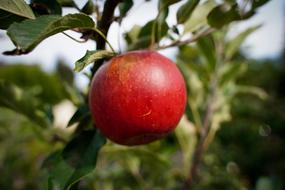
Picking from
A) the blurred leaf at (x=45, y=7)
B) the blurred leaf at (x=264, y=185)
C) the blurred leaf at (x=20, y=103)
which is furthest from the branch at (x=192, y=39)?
the blurred leaf at (x=264, y=185)

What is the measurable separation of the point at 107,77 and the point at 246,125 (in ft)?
9.56

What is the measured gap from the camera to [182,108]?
0.78 m

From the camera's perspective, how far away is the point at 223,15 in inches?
34.0

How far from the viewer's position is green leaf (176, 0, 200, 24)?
849mm

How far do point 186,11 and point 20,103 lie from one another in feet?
1.48


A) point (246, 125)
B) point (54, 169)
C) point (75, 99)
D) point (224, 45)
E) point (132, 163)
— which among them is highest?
point (54, 169)

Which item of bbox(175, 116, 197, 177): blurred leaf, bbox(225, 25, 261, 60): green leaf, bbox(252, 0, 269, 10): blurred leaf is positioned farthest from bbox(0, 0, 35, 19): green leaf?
bbox(175, 116, 197, 177): blurred leaf

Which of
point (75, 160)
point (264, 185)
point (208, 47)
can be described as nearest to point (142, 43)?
point (75, 160)

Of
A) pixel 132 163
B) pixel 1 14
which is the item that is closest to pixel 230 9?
pixel 1 14

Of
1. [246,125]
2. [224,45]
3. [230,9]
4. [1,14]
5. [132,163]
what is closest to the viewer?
[1,14]

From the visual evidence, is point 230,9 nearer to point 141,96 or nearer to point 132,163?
point 141,96

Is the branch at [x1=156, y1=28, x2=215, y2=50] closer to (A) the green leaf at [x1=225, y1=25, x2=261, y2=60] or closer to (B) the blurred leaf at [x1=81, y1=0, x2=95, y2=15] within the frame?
(B) the blurred leaf at [x1=81, y1=0, x2=95, y2=15]

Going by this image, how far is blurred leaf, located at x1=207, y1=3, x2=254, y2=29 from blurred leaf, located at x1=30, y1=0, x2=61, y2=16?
30 centimetres

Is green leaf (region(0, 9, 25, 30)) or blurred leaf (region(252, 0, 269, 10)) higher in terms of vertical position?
green leaf (region(0, 9, 25, 30))
